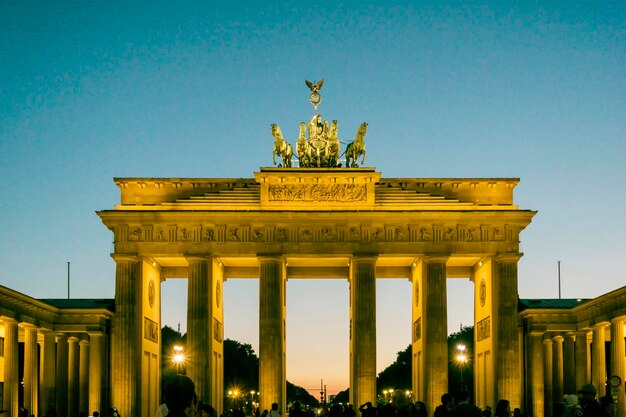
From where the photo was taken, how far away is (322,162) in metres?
73.9

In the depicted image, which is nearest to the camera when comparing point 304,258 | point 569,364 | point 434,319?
point 434,319

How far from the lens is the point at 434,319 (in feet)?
236

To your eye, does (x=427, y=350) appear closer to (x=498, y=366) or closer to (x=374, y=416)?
(x=498, y=366)

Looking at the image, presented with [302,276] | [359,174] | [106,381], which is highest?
[359,174]

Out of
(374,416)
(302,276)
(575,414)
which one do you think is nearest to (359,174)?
(302,276)

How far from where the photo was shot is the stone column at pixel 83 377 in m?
71.0

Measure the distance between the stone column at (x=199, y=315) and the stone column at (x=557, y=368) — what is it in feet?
83.7

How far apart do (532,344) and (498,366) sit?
147 inches

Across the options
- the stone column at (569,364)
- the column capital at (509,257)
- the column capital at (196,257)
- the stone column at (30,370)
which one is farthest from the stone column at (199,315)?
the stone column at (569,364)

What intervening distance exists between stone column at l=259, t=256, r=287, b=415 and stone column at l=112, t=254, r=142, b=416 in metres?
8.67

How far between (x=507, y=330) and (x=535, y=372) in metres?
4.04

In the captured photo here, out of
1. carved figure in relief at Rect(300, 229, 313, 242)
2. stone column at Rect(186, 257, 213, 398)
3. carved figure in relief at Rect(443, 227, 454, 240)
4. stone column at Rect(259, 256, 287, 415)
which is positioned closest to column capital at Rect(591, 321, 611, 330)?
carved figure in relief at Rect(443, 227, 454, 240)

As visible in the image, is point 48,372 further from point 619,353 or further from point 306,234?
point 619,353

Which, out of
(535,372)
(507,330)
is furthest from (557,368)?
(507,330)
